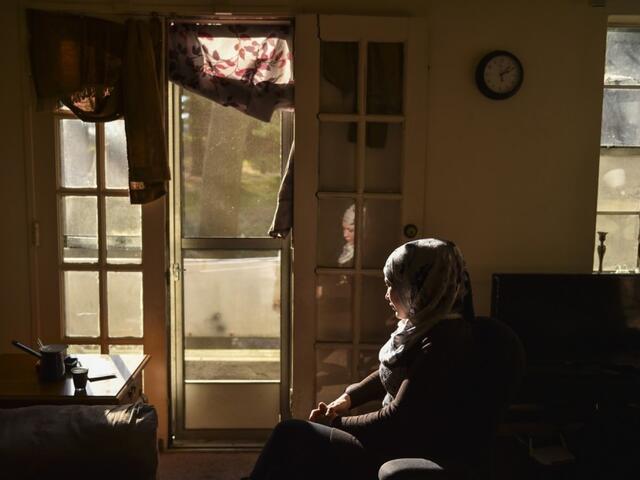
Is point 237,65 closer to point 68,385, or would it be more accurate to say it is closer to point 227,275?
point 227,275

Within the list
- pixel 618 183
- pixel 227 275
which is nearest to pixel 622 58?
pixel 618 183

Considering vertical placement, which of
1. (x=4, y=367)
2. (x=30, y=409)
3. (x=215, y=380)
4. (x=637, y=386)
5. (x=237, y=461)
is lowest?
(x=237, y=461)

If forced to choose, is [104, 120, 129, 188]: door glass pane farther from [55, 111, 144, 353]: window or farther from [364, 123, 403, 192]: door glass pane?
[364, 123, 403, 192]: door glass pane

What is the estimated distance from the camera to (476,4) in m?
2.94

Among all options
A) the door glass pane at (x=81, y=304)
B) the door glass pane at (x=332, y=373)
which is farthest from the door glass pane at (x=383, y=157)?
the door glass pane at (x=81, y=304)

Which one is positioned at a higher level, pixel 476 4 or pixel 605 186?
pixel 476 4

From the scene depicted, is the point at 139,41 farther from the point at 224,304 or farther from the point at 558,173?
the point at 558,173

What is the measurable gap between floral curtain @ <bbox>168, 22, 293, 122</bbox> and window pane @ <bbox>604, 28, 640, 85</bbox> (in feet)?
5.65

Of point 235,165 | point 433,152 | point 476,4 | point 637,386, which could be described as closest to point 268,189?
point 235,165

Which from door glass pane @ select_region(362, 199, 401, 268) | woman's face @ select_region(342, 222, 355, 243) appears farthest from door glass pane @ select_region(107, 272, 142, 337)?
door glass pane @ select_region(362, 199, 401, 268)

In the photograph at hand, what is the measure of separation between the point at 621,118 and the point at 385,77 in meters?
1.37

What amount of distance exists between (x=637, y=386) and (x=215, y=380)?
7.24 ft

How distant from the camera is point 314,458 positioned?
79.5 inches

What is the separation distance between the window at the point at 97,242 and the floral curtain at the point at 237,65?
1.56ft
